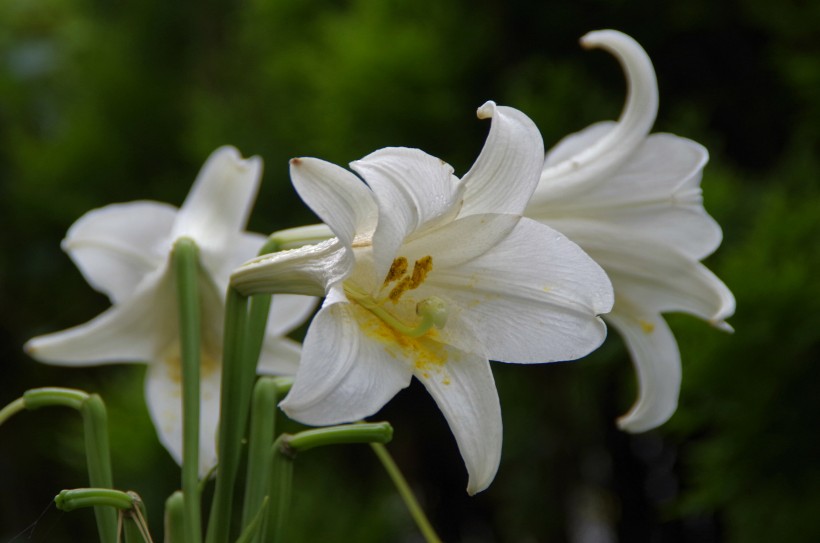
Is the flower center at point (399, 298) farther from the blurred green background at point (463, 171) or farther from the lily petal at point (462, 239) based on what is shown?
the blurred green background at point (463, 171)

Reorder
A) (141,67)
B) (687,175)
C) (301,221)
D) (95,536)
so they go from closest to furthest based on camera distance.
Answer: (687,175)
(301,221)
(95,536)
(141,67)

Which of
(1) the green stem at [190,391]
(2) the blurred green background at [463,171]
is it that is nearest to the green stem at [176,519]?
(1) the green stem at [190,391]

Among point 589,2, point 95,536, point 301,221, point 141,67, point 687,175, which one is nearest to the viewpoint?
point 687,175

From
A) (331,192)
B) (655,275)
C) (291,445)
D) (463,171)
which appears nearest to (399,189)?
(331,192)

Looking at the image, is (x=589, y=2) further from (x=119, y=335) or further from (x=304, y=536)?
(x=119, y=335)

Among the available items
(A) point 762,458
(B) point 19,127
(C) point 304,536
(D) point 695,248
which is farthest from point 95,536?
(D) point 695,248

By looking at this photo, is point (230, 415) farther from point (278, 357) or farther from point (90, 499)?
point (278, 357)

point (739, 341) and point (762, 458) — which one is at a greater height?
point (739, 341)
